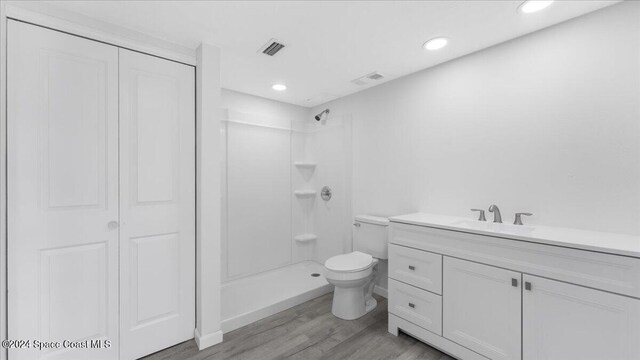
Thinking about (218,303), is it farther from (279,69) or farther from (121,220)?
(279,69)

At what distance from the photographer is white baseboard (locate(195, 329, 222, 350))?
1930mm

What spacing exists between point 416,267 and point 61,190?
7.78 feet

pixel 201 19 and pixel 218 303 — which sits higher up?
pixel 201 19

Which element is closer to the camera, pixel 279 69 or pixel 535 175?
pixel 535 175

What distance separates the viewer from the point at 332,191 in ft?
11.1

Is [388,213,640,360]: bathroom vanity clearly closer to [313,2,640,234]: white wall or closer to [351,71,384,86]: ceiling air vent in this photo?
[313,2,640,234]: white wall

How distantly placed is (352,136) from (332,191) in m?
0.74

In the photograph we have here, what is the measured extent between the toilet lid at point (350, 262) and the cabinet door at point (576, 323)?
3.90ft

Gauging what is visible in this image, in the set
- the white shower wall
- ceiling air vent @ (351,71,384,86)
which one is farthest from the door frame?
ceiling air vent @ (351,71,384,86)

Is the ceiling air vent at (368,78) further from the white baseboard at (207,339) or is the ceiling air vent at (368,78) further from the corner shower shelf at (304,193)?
the white baseboard at (207,339)

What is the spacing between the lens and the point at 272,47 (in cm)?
203

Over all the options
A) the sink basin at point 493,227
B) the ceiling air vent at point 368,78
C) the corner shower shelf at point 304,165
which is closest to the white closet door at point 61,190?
the ceiling air vent at point 368,78

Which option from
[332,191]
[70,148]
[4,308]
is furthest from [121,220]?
[332,191]

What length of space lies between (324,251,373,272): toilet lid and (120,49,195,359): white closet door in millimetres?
1156
